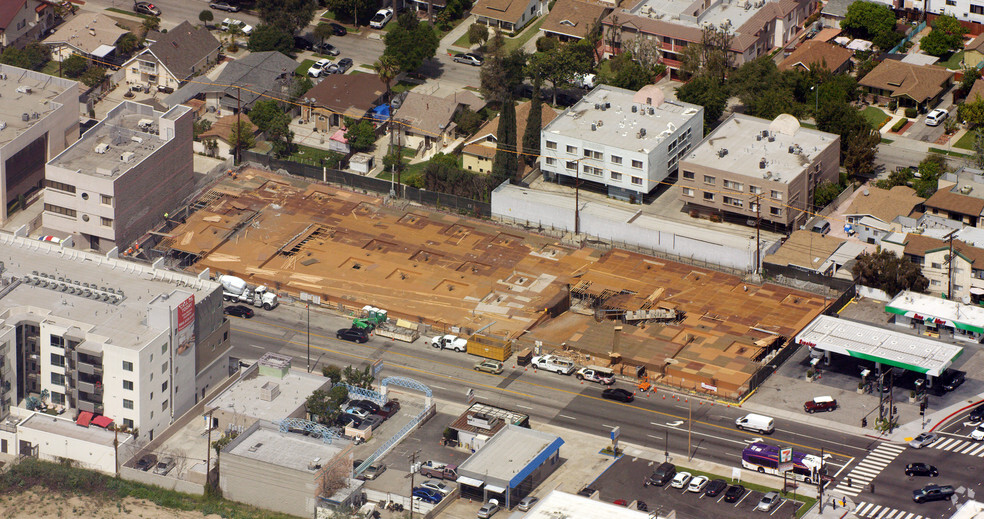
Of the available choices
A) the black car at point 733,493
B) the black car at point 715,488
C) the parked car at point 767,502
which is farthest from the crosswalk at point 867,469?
the black car at point 715,488

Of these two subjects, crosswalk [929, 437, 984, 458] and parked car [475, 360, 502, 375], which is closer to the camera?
crosswalk [929, 437, 984, 458]

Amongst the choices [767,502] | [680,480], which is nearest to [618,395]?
[680,480]

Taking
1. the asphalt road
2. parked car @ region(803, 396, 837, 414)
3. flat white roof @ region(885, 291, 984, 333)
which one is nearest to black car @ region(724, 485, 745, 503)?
the asphalt road

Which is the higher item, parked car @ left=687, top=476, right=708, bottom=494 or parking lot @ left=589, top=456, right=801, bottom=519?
parked car @ left=687, top=476, right=708, bottom=494

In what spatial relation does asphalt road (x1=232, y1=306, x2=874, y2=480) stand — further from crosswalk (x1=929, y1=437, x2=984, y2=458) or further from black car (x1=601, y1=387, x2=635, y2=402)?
crosswalk (x1=929, y1=437, x2=984, y2=458)

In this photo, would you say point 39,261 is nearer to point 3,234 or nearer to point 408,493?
point 3,234

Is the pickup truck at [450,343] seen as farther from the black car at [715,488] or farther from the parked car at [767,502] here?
the parked car at [767,502]
